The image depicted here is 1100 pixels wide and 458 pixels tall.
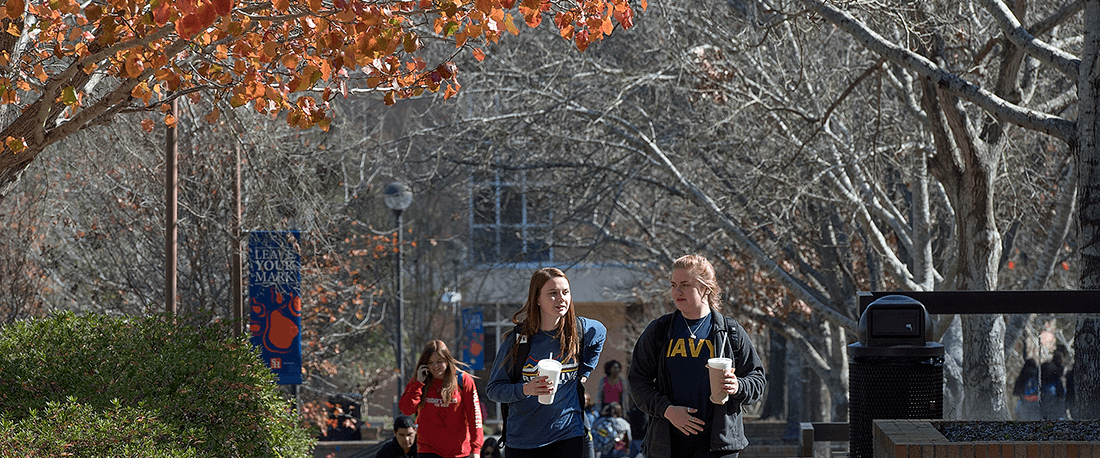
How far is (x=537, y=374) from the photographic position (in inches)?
212

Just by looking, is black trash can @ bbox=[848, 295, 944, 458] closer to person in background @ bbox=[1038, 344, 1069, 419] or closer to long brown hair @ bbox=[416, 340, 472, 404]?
person in background @ bbox=[1038, 344, 1069, 419]

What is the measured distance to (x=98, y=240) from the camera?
46.7 feet

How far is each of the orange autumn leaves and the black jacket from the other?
178 cm

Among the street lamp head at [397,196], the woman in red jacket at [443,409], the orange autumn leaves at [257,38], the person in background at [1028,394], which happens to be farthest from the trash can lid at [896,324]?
the street lamp head at [397,196]

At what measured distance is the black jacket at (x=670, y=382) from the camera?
4.97m

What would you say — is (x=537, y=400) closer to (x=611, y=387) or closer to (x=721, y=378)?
(x=721, y=378)

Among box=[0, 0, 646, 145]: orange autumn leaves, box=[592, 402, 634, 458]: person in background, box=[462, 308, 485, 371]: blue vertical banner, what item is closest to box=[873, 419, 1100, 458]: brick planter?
box=[0, 0, 646, 145]: orange autumn leaves

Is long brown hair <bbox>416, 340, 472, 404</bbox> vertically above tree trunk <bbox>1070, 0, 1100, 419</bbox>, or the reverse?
tree trunk <bbox>1070, 0, 1100, 419</bbox>

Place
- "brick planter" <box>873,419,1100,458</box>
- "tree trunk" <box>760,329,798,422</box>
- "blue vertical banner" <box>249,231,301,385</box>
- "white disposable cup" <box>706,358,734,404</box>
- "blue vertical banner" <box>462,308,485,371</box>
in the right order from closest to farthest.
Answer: "brick planter" <box>873,419,1100,458</box>
"white disposable cup" <box>706,358,734,404</box>
"blue vertical banner" <box>249,231,301,385</box>
"blue vertical banner" <box>462,308,485,371</box>
"tree trunk" <box>760,329,798,422</box>

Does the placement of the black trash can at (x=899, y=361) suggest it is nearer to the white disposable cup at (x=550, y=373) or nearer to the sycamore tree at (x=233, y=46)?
the white disposable cup at (x=550, y=373)

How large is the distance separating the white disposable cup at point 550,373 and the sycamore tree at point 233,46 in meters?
1.75

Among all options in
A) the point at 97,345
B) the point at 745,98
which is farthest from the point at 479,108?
the point at 97,345

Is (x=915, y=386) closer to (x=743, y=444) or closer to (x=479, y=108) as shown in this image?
(x=743, y=444)

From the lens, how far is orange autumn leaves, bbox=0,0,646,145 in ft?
17.9
